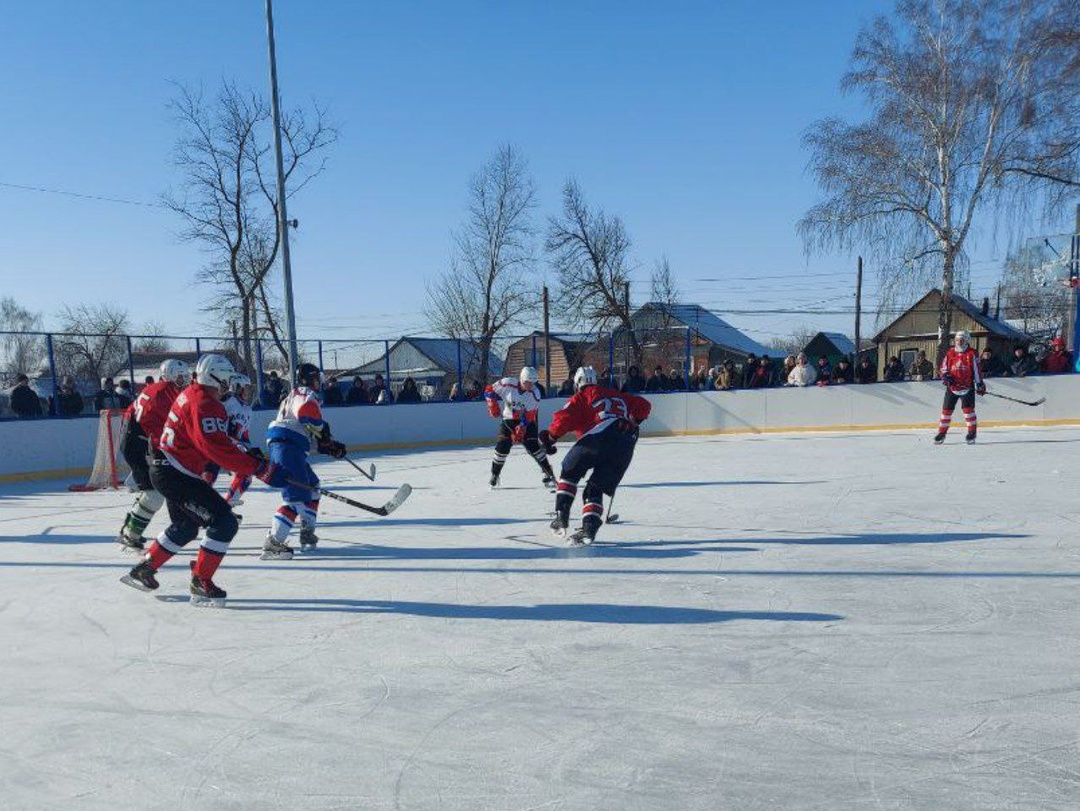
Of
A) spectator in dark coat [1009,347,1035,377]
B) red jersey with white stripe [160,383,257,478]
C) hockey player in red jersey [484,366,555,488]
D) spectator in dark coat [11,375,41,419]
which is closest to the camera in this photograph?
red jersey with white stripe [160,383,257,478]

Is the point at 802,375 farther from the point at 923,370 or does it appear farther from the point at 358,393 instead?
the point at 358,393

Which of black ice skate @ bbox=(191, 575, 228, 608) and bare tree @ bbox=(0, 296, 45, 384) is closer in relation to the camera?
black ice skate @ bbox=(191, 575, 228, 608)

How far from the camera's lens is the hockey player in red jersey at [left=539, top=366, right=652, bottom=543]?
5.71 metres

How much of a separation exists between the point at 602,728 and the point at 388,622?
157 centimetres

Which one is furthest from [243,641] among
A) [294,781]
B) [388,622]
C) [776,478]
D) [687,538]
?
[776,478]

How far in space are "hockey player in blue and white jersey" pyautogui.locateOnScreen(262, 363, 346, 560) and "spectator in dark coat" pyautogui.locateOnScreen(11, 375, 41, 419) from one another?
24.6 ft

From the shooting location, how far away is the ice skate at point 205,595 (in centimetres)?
436

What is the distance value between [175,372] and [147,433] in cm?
49

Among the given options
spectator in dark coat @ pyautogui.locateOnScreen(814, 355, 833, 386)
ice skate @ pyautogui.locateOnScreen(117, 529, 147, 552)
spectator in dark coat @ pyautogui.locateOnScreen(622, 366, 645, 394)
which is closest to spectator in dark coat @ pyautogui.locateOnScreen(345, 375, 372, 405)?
spectator in dark coat @ pyautogui.locateOnScreen(622, 366, 645, 394)

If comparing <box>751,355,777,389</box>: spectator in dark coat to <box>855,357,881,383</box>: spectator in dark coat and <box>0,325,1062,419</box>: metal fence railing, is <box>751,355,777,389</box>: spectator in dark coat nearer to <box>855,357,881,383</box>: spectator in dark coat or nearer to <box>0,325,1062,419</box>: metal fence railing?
<box>0,325,1062,419</box>: metal fence railing

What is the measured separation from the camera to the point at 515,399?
9.09m

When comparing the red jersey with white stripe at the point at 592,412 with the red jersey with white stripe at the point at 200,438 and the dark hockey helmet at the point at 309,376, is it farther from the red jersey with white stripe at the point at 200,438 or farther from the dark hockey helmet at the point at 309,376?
the red jersey with white stripe at the point at 200,438

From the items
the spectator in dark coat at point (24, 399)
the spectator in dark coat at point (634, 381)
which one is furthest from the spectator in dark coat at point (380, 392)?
the spectator in dark coat at point (24, 399)

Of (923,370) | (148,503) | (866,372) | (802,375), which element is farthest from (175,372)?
(923,370)
